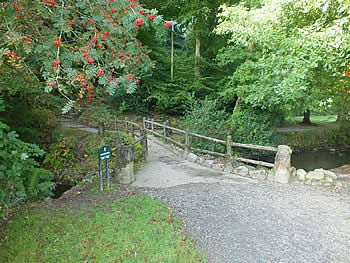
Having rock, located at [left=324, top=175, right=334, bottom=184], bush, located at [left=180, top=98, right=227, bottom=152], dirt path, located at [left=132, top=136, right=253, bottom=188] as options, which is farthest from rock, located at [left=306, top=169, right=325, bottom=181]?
bush, located at [left=180, top=98, right=227, bottom=152]

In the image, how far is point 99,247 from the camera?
3.40 meters

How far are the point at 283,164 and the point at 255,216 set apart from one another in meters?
2.07

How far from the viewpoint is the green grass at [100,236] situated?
128 inches

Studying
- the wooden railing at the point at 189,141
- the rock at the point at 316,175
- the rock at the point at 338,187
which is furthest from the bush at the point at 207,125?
the rock at the point at 338,187

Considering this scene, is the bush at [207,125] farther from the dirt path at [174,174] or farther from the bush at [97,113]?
the bush at [97,113]

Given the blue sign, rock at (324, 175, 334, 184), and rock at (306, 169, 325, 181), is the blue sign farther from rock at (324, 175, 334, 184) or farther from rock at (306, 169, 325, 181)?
rock at (324, 175, 334, 184)

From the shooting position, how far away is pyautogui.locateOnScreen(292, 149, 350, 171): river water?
11438 millimetres

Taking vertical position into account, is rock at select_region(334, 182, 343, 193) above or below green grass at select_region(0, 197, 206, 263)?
above

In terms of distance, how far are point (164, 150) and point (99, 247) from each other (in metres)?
6.26

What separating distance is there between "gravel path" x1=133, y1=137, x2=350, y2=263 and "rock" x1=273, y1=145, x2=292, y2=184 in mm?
→ 287

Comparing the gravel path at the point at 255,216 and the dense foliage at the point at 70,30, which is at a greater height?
the dense foliage at the point at 70,30

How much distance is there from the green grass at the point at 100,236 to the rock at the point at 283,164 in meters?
3.02

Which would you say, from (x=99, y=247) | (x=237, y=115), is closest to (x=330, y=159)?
(x=237, y=115)

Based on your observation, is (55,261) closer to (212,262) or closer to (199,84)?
(212,262)
